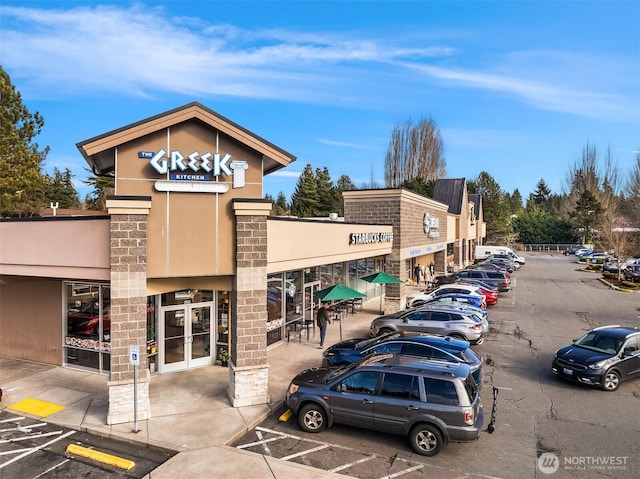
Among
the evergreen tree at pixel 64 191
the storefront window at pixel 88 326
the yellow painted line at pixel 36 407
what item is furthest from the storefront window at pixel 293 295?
the evergreen tree at pixel 64 191

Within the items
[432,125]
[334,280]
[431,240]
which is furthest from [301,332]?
[432,125]

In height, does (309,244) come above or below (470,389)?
above

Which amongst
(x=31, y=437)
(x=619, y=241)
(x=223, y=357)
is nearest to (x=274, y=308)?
(x=223, y=357)

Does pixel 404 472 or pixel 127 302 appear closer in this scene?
pixel 404 472

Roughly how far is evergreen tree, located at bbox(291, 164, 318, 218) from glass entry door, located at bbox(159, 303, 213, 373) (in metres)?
56.4

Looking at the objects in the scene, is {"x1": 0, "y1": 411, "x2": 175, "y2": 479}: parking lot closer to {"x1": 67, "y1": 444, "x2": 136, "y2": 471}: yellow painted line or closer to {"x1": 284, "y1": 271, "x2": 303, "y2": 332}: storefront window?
{"x1": 67, "y1": 444, "x2": 136, "y2": 471}: yellow painted line

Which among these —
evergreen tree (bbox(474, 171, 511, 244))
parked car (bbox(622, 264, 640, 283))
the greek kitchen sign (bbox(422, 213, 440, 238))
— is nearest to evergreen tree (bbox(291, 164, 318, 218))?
evergreen tree (bbox(474, 171, 511, 244))

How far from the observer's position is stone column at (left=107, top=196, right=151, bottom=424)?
33.1ft

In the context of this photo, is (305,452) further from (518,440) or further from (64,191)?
(64,191)

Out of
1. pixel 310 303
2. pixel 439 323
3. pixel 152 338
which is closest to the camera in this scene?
pixel 152 338

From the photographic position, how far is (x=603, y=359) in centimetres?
1252

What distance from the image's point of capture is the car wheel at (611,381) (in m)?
12.4

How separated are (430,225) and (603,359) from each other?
18170 millimetres

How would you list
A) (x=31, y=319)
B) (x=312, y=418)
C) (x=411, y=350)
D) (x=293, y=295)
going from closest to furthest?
(x=312, y=418) < (x=411, y=350) < (x=31, y=319) < (x=293, y=295)
